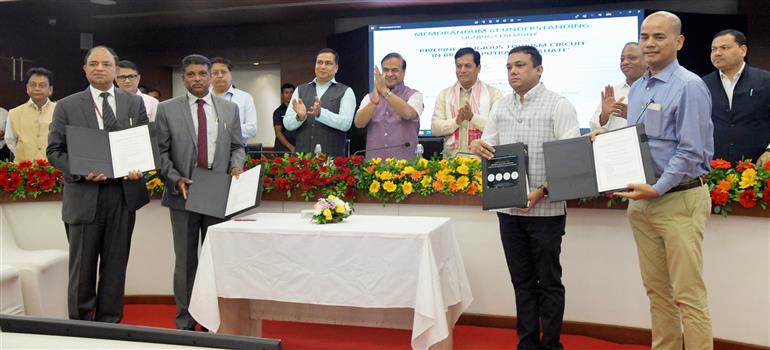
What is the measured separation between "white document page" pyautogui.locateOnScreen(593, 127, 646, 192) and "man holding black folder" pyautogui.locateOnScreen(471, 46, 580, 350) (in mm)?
341

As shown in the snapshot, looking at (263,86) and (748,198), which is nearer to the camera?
(748,198)

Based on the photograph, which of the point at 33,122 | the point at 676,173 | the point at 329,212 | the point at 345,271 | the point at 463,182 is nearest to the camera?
the point at 676,173

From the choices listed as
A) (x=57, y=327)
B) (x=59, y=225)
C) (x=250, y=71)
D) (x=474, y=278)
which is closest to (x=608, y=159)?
(x=474, y=278)

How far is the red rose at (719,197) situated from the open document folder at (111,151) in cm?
288

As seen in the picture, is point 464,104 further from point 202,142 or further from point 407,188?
point 202,142

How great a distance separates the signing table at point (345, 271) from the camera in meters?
2.86

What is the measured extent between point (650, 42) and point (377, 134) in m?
2.17

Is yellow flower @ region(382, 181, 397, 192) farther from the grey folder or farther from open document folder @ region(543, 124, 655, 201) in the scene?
open document folder @ region(543, 124, 655, 201)

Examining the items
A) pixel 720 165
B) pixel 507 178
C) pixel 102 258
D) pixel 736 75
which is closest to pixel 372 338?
pixel 507 178

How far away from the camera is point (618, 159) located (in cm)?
266

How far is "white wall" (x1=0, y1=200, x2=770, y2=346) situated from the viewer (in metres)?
3.18

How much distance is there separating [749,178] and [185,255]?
9.85 ft

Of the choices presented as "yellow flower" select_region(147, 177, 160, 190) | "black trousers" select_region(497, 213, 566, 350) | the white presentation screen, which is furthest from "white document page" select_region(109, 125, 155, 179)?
the white presentation screen

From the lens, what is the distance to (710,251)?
3.28 metres
